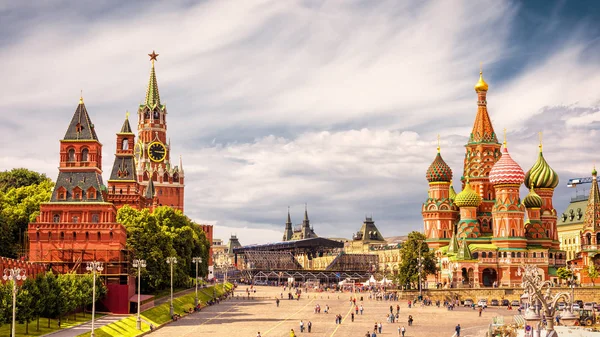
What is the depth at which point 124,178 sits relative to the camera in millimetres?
134125

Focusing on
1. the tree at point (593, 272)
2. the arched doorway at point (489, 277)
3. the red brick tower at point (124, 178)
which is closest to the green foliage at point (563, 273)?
the tree at point (593, 272)

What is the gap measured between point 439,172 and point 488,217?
43.6 ft

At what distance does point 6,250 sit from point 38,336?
121ft

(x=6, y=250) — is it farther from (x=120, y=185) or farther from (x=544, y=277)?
(x=544, y=277)

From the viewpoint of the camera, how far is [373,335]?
7256 cm

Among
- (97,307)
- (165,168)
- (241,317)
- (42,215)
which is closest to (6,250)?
(42,215)

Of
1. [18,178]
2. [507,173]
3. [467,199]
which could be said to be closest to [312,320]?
[18,178]

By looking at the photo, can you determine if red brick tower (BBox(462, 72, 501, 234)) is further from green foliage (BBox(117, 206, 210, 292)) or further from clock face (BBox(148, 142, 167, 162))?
clock face (BBox(148, 142, 167, 162))

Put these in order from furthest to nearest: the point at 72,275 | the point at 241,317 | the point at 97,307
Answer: the point at 241,317, the point at 97,307, the point at 72,275

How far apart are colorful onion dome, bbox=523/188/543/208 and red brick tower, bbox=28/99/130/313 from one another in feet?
267

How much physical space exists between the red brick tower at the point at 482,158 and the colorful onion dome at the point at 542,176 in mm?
6773

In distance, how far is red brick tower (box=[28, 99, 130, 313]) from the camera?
91562 mm

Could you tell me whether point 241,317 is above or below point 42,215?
below

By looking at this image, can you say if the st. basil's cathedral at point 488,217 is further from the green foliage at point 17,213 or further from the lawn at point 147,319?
the green foliage at point 17,213
